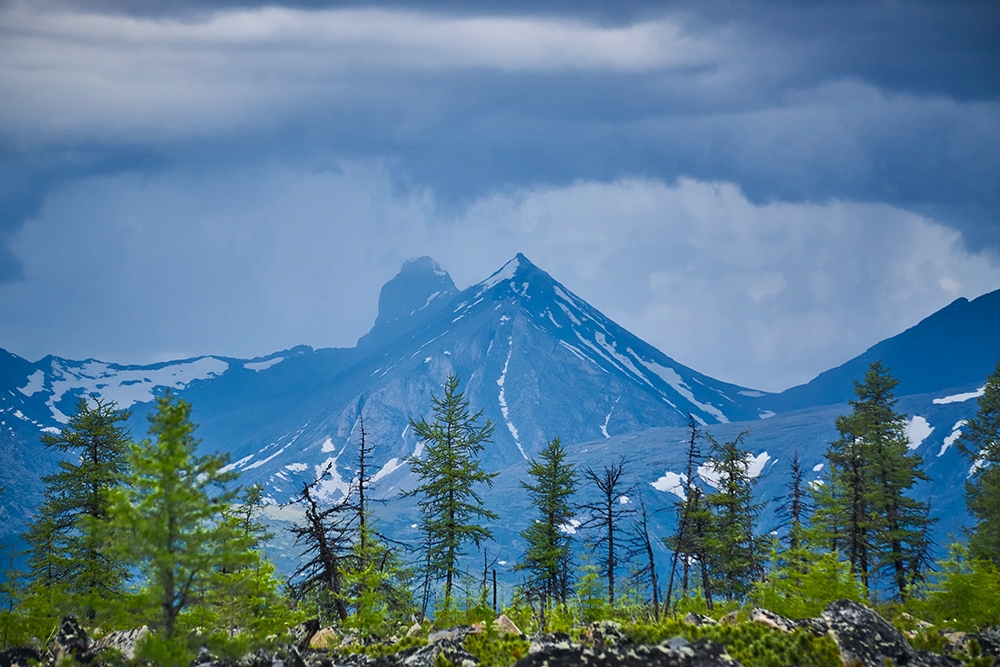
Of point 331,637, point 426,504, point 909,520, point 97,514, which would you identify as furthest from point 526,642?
point 909,520

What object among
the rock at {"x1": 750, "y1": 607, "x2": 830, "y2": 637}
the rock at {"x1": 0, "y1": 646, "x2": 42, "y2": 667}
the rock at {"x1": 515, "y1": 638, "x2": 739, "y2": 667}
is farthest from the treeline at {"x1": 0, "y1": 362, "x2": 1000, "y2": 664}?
the rock at {"x1": 750, "y1": 607, "x2": 830, "y2": 637}

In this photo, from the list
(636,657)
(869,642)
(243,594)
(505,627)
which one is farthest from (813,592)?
(243,594)

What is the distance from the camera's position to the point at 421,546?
38969mm

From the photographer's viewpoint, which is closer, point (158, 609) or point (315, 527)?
point (158, 609)

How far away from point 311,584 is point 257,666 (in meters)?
13.6

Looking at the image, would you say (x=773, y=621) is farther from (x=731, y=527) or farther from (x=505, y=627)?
(x=731, y=527)

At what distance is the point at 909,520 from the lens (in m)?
43.0

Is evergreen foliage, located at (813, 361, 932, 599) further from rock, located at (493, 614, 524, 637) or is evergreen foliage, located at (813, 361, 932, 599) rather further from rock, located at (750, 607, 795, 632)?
rock, located at (493, 614, 524, 637)

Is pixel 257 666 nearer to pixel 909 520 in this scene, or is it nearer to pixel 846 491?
pixel 846 491

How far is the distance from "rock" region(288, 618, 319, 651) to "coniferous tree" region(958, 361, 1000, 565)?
31.7 metres

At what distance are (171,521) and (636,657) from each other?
9.75 metres

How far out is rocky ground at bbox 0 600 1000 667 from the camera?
1603cm

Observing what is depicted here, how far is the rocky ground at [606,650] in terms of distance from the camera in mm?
16031

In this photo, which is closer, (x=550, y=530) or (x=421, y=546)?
→ (x=421, y=546)
